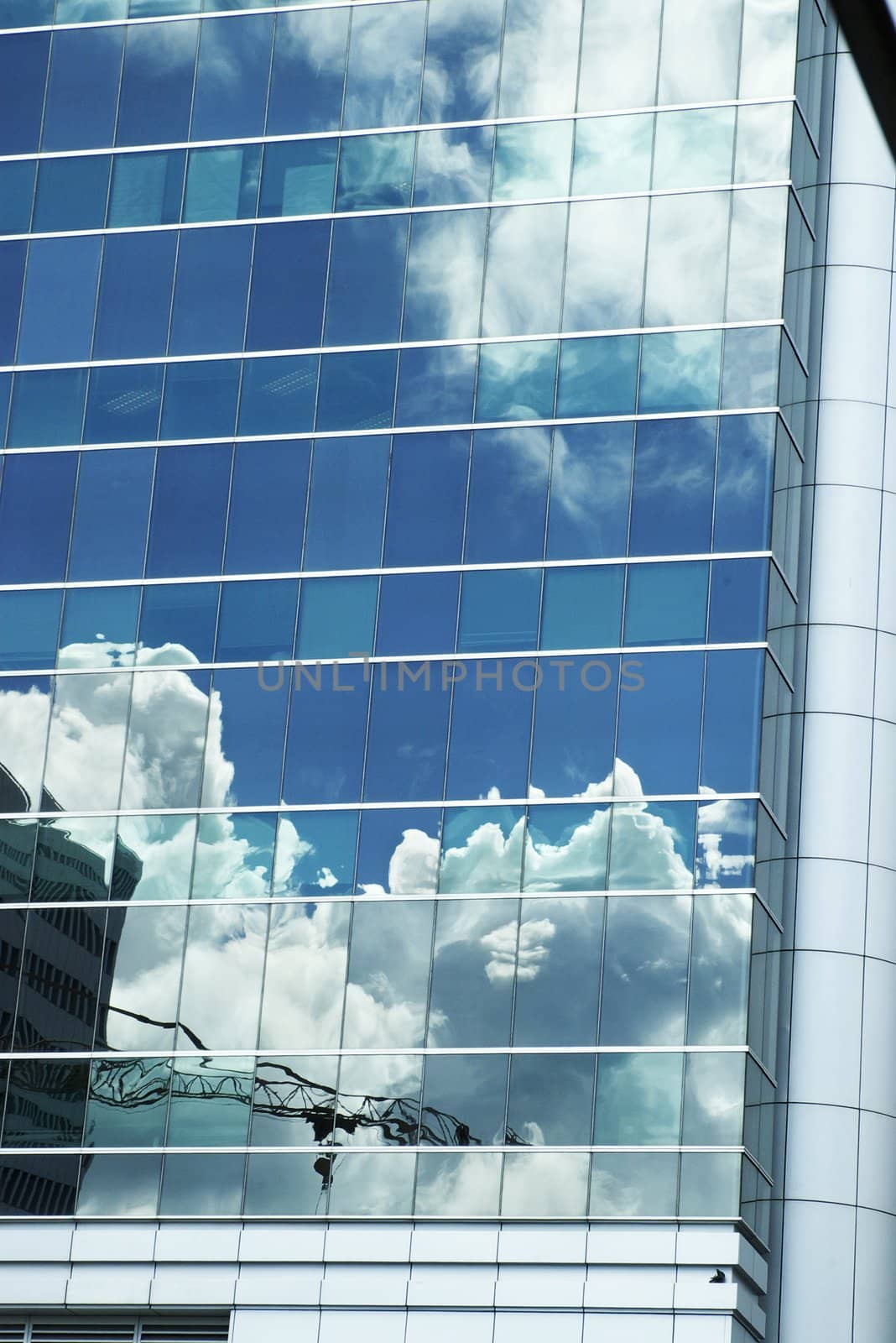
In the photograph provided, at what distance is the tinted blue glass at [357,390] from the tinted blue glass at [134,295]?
3457mm

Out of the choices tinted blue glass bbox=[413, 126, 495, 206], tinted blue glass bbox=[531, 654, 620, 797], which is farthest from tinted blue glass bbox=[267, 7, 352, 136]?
tinted blue glass bbox=[531, 654, 620, 797]

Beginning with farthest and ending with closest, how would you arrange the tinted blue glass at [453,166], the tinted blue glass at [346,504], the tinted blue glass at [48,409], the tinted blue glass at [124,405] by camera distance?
the tinted blue glass at [48,409] → the tinted blue glass at [124,405] → the tinted blue glass at [453,166] → the tinted blue glass at [346,504]

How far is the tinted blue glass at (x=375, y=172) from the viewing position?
108ft

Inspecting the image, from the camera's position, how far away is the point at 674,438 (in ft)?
99.3

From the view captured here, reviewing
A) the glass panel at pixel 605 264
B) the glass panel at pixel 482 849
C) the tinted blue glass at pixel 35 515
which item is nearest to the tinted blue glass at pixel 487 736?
the glass panel at pixel 482 849

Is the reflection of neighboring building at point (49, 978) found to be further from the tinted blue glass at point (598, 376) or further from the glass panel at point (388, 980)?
the tinted blue glass at point (598, 376)

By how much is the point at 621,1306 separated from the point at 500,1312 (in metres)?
1.92

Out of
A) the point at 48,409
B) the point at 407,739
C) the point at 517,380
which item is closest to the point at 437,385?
the point at 517,380

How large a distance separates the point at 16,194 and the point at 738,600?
16.8 m

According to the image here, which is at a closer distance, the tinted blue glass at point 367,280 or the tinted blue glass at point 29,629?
the tinted blue glass at point 29,629

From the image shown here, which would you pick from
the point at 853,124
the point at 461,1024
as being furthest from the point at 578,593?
the point at 853,124

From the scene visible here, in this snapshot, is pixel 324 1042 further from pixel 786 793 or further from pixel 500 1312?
pixel 786 793

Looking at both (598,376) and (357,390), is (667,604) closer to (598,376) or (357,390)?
(598,376)

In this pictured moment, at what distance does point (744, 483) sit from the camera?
29.8 m
